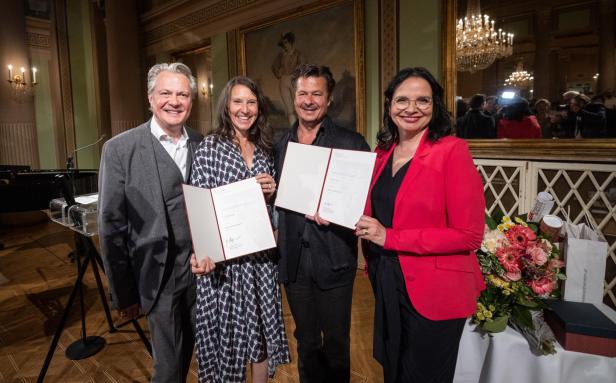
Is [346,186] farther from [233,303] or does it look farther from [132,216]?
[132,216]

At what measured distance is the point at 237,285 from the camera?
5.43ft

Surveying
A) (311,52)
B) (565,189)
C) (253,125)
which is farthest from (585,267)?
(311,52)

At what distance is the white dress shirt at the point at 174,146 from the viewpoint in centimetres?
168

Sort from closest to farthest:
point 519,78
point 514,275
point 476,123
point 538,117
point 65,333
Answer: point 514,275 < point 65,333 < point 538,117 < point 519,78 < point 476,123

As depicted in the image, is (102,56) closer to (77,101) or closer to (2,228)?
(77,101)

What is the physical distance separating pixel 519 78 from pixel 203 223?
3.12m

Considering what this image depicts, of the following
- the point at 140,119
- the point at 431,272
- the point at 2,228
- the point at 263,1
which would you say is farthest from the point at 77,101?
the point at 431,272

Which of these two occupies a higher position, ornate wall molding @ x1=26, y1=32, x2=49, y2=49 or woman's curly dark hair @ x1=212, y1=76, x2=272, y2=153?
ornate wall molding @ x1=26, y1=32, x2=49, y2=49

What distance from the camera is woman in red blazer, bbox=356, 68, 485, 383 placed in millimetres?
1341

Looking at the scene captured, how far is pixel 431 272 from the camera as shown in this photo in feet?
4.55

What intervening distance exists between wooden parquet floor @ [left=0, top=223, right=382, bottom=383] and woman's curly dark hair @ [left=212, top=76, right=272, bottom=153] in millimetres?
1536

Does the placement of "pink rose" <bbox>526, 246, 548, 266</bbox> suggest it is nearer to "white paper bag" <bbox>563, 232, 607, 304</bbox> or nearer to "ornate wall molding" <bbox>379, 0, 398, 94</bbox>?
"white paper bag" <bbox>563, 232, 607, 304</bbox>

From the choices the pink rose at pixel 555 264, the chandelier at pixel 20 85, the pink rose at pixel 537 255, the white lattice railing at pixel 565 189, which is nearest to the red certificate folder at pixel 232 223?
the pink rose at pixel 537 255

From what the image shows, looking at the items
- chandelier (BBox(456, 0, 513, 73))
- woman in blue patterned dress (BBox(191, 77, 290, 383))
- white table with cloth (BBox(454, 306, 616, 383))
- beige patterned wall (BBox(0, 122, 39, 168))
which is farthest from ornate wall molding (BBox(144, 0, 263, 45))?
white table with cloth (BBox(454, 306, 616, 383))
